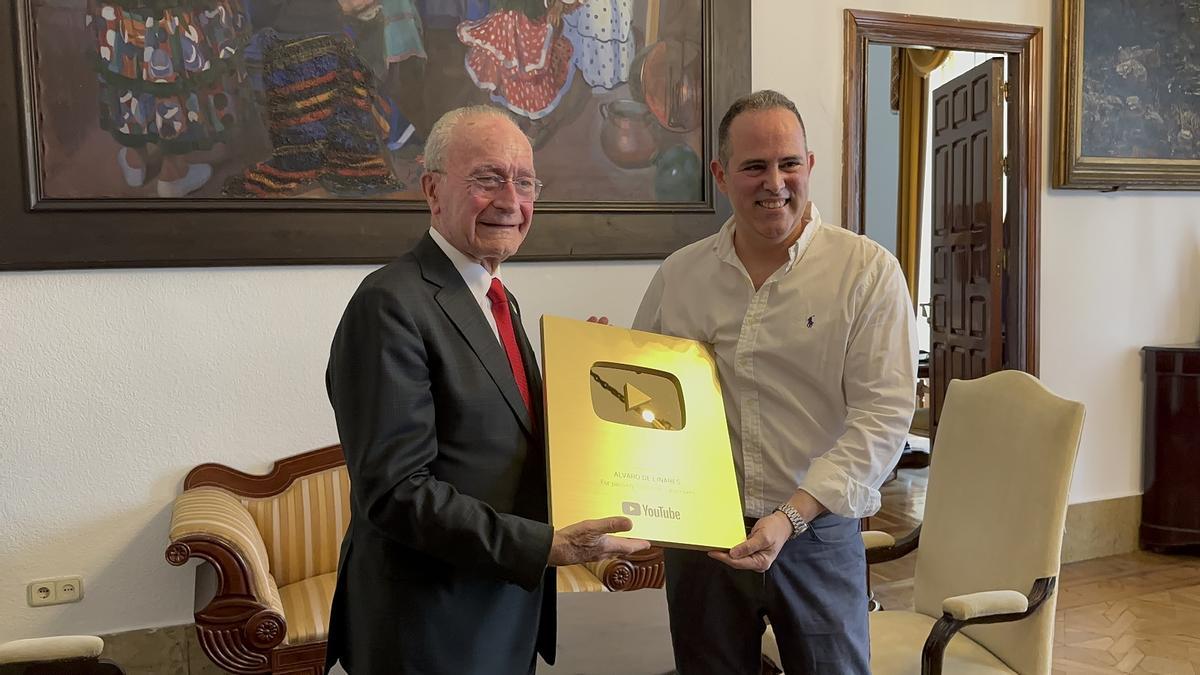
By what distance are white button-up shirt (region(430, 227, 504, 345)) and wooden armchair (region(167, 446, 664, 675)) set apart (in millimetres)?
1585

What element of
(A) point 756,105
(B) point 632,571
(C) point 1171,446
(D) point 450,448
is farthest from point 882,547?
(C) point 1171,446

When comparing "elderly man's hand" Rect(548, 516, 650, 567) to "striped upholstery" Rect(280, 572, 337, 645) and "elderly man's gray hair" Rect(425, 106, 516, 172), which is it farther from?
"striped upholstery" Rect(280, 572, 337, 645)

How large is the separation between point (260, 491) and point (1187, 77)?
4.49 meters

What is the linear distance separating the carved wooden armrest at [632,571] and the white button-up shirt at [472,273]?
1802 millimetres

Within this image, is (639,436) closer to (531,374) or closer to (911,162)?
(531,374)

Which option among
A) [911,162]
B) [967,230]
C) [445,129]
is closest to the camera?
[445,129]

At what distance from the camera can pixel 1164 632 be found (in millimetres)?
3705

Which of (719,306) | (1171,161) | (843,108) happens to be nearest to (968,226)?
(1171,161)

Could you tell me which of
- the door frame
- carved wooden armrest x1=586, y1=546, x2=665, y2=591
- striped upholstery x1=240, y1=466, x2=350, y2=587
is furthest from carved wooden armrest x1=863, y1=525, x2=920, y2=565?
the door frame

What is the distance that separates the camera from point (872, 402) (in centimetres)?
173

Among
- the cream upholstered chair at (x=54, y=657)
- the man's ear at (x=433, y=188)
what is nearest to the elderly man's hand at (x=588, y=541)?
the man's ear at (x=433, y=188)

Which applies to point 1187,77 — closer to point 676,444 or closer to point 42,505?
point 676,444

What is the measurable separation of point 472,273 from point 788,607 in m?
0.80

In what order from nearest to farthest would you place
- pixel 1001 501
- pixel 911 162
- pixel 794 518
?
pixel 794 518
pixel 1001 501
pixel 911 162
